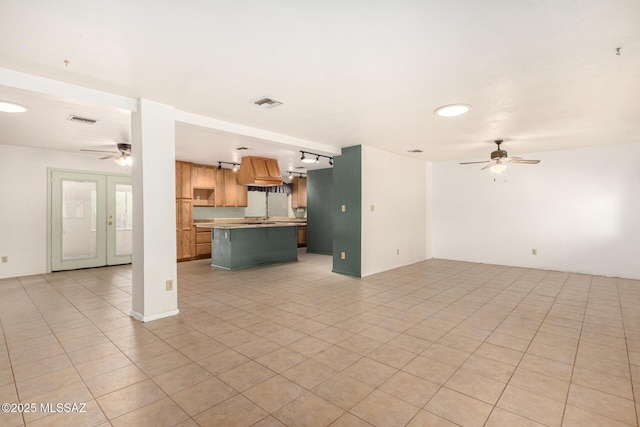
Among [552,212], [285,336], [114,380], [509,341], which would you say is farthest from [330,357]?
[552,212]

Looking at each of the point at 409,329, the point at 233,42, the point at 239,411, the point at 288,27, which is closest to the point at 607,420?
the point at 409,329

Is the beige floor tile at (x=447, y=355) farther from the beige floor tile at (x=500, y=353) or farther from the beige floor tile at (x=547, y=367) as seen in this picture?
the beige floor tile at (x=547, y=367)

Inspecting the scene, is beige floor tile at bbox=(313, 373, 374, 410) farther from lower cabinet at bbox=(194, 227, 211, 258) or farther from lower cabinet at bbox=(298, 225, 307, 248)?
lower cabinet at bbox=(298, 225, 307, 248)

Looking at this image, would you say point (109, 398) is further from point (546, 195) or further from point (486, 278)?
point (546, 195)

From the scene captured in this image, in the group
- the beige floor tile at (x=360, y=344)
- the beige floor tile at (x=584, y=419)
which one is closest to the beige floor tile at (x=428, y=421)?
the beige floor tile at (x=584, y=419)

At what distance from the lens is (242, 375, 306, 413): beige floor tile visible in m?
1.95

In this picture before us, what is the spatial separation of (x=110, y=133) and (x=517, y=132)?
6.21 m

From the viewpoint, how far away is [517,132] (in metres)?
4.60

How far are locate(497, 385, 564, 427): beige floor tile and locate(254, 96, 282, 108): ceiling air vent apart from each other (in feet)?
10.4

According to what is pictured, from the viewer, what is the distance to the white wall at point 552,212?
213 inches

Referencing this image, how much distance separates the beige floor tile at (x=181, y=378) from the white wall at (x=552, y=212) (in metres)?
6.39

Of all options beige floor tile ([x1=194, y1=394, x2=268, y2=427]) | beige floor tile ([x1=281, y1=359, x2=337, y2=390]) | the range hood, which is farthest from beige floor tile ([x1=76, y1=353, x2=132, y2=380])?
the range hood

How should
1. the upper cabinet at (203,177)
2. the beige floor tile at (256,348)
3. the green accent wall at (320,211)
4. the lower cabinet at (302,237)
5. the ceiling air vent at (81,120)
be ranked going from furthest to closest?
the lower cabinet at (302,237) → the green accent wall at (320,211) → the upper cabinet at (203,177) → the ceiling air vent at (81,120) → the beige floor tile at (256,348)

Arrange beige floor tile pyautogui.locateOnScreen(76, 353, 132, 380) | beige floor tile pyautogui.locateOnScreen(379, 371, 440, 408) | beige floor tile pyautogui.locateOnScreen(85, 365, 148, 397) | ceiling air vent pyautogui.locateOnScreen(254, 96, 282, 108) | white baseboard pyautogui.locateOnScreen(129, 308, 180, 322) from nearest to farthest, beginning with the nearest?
beige floor tile pyautogui.locateOnScreen(379, 371, 440, 408) → beige floor tile pyautogui.locateOnScreen(85, 365, 148, 397) → beige floor tile pyautogui.locateOnScreen(76, 353, 132, 380) → ceiling air vent pyautogui.locateOnScreen(254, 96, 282, 108) → white baseboard pyautogui.locateOnScreen(129, 308, 180, 322)
